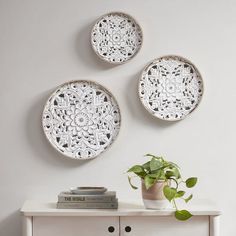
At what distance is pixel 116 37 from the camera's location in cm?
267

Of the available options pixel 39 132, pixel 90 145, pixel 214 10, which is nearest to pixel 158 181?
pixel 90 145

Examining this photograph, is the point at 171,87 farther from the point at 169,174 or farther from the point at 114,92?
the point at 169,174

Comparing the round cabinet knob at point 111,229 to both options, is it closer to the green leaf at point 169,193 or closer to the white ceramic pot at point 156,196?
the white ceramic pot at point 156,196

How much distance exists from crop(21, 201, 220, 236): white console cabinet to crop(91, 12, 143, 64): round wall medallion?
0.81 m

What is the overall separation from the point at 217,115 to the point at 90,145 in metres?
0.69

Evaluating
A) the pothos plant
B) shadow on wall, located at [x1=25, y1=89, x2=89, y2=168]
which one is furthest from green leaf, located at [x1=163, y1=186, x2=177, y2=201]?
shadow on wall, located at [x1=25, y1=89, x2=89, y2=168]

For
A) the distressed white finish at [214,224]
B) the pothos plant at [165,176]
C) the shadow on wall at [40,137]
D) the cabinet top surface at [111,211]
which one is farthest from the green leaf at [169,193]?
the shadow on wall at [40,137]

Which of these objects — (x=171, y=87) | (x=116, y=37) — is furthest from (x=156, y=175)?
(x=116, y=37)

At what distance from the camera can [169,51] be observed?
270 cm

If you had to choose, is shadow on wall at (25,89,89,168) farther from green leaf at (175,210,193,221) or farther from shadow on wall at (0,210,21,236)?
green leaf at (175,210,193,221)

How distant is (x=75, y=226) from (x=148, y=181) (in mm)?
405

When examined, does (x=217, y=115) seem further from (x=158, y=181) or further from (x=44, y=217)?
(x=44, y=217)

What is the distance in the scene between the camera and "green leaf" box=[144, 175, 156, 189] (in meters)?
2.32

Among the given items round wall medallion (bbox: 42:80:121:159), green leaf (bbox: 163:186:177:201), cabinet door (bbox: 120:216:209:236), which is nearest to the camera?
green leaf (bbox: 163:186:177:201)
